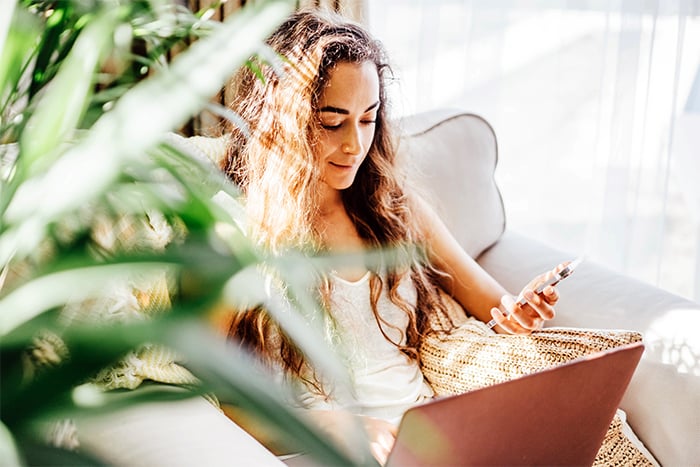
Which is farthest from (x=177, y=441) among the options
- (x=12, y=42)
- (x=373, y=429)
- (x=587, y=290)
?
(x=587, y=290)

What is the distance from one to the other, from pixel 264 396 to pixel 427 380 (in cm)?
109

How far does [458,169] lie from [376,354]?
1.53 feet

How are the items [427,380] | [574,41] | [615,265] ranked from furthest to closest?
[615,265] < [574,41] < [427,380]

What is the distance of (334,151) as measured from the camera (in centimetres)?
123

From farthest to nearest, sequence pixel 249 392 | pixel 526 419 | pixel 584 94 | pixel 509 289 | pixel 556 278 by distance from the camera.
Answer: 1. pixel 584 94
2. pixel 509 289
3. pixel 556 278
4. pixel 526 419
5. pixel 249 392

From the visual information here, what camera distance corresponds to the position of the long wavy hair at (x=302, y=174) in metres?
1.20

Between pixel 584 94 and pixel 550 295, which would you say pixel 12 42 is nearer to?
pixel 550 295

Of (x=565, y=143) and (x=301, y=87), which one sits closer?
(x=301, y=87)

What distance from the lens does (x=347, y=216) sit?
4.65 ft

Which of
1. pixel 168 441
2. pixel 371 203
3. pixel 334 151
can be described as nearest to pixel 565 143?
pixel 371 203

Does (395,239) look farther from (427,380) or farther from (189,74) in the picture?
(189,74)

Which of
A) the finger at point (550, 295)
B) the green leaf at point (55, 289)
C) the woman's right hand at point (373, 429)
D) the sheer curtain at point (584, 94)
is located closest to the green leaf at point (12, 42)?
the green leaf at point (55, 289)

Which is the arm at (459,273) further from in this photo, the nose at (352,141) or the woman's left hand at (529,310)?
the nose at (352,141)

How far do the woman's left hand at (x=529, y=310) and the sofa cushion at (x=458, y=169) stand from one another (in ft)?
0.93
